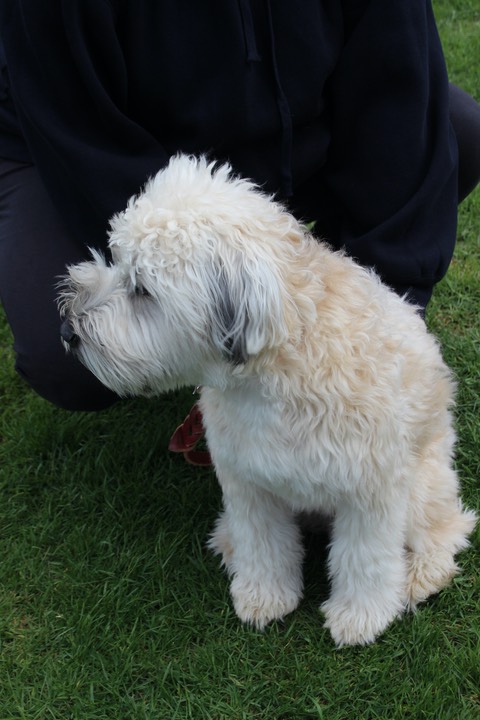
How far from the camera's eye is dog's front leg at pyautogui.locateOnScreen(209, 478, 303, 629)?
2.38 metres

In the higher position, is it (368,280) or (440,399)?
(368,280)

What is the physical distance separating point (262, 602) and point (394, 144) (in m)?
1.55

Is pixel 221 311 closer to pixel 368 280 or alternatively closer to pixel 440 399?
pixel 368 280

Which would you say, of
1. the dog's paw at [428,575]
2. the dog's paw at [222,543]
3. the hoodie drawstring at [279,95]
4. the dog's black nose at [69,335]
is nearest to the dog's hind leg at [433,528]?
the dog's paw at [428,575]

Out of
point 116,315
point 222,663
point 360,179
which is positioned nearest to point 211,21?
point 360,179

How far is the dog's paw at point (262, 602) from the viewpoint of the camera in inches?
96.0

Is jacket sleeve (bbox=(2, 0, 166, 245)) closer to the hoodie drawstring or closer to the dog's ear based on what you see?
the hoodie drawstring

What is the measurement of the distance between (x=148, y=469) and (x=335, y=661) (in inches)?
42.0

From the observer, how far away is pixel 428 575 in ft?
7.95

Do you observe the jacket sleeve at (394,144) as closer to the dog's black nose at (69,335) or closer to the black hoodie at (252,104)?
the black hoodie at (252,104)

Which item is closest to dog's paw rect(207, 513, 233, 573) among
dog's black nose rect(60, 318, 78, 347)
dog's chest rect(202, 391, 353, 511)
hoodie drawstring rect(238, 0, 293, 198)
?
dog's chest rect(202, 391, 353, 511)

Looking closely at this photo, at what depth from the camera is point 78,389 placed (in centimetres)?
268

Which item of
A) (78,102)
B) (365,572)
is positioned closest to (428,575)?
(365,572)

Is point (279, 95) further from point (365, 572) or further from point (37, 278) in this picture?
point (365, 572)
